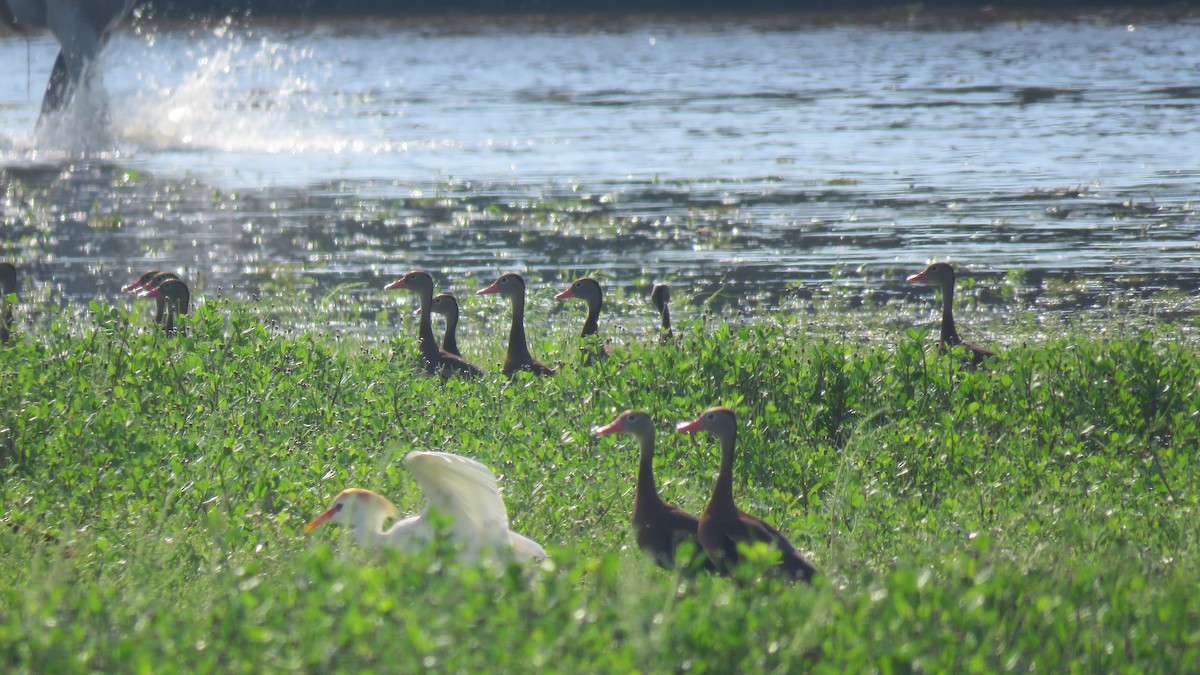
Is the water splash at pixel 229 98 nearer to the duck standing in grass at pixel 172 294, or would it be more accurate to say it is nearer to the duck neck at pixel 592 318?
the duck standing in grass at pixel 172 294

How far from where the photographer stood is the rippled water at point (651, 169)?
14672 mm

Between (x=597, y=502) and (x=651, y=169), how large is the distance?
48.2 feet

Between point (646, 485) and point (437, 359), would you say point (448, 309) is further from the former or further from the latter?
point (646, 485)

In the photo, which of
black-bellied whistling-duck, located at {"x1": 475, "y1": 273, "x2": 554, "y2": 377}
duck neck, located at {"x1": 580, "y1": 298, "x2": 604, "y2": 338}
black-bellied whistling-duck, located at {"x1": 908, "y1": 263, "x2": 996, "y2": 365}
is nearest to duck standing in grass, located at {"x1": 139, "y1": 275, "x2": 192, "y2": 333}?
black-bellied whistling-duck, located at {"x1": 475, "y1": 273, "x2": 554, "y2": 377}

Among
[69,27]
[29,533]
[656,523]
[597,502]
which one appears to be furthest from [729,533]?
[69,27]

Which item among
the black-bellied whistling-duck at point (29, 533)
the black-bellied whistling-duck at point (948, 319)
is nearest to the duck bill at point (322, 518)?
the black-bellied whistling-duck at point (29, 533)

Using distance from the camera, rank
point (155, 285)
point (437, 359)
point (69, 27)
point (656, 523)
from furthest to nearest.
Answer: point (69, 27)
point (155, 285)
point (437, 359)
point (656, 523)

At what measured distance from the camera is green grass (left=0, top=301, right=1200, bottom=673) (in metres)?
4.10

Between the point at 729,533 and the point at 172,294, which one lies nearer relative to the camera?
the point at 729,533

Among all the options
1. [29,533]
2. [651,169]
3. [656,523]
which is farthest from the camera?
[651,169]

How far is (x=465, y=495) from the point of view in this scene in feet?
17.8

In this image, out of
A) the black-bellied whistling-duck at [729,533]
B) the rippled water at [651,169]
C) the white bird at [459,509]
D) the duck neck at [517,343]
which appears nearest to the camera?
the white bird at [459,509]

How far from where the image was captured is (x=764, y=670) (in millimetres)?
4191

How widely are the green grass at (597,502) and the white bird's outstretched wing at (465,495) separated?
31cm
